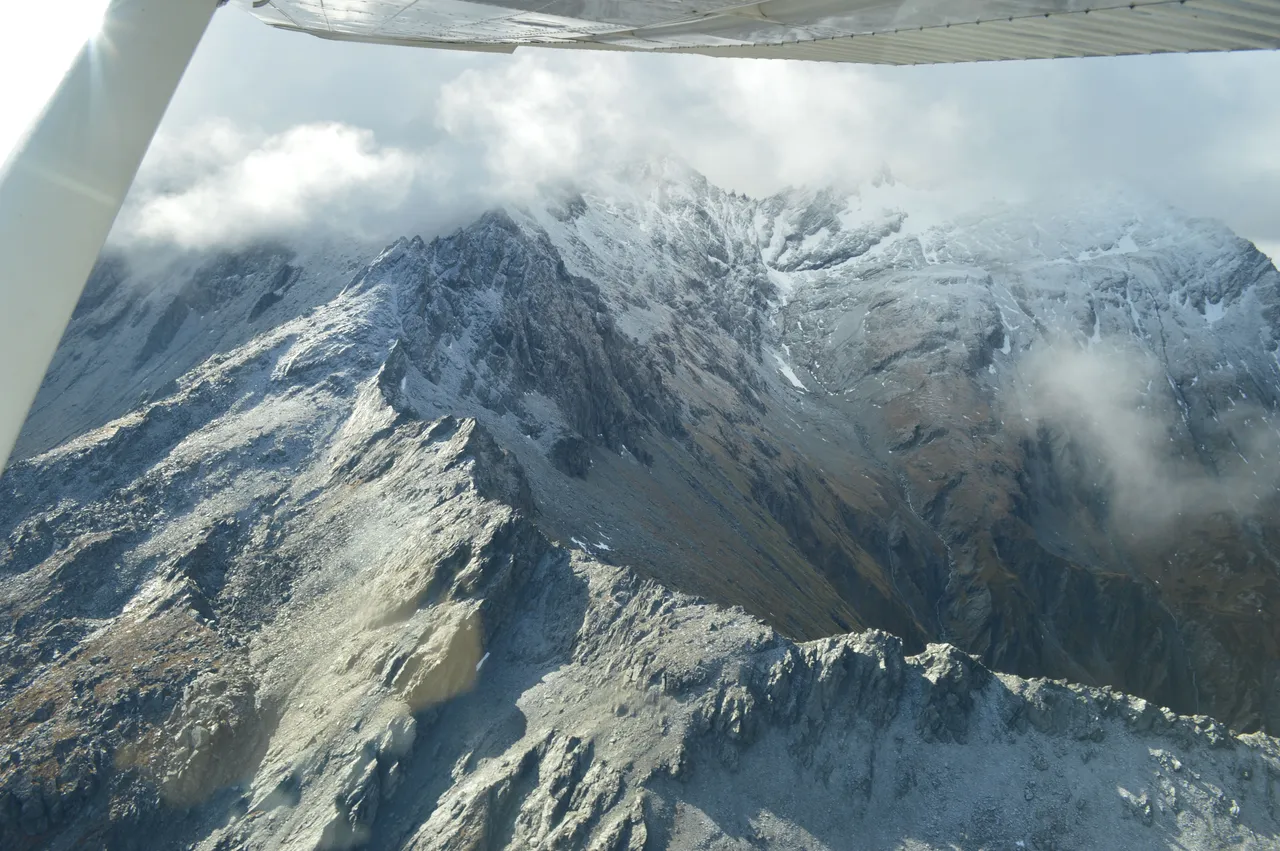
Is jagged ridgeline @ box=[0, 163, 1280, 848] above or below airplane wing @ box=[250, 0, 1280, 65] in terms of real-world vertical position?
below

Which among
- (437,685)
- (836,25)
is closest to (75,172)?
(836,25)

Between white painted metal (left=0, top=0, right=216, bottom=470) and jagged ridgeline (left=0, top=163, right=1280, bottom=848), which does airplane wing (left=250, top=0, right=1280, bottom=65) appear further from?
jagged ridgeline (left=0, top=163, right=1280, bottom=848)

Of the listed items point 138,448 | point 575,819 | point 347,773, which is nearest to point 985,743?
point 575,819

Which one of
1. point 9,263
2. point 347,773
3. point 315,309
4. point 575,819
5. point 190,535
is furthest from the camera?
point 315,309

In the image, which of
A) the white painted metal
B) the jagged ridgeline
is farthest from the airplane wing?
the jagged ridgeline

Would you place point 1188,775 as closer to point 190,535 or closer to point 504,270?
point 190,535

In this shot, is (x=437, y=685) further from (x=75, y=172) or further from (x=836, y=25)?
(x=75, y=172)

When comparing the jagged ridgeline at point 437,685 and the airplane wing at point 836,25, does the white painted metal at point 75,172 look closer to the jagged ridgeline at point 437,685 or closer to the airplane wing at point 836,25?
the airplane wing at point 836,25
